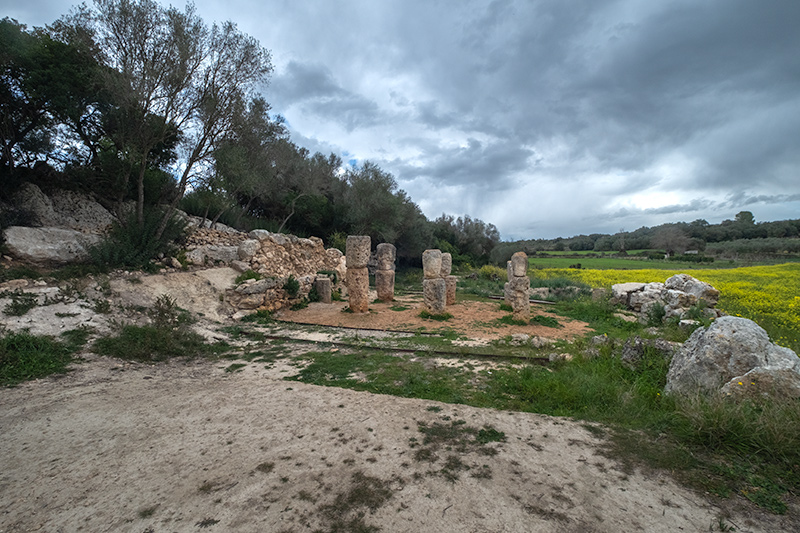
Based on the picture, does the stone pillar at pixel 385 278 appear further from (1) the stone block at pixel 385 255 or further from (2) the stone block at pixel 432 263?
(2) the stone block at pixel 432 263

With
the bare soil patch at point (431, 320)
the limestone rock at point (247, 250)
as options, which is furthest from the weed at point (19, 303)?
the limestone rock at point (247, 250)

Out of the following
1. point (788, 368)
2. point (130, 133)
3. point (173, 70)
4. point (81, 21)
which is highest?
point (81, 21)

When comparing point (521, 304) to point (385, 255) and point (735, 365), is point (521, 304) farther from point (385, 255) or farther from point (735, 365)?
point (735, 365)

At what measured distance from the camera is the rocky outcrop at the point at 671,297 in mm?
10928

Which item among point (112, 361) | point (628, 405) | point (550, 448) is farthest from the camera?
point (112, 361)

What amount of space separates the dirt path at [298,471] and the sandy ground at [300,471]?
12mm

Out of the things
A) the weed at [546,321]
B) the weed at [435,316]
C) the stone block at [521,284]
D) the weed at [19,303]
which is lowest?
the weed at [546,321]

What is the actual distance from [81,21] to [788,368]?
18.8 metres

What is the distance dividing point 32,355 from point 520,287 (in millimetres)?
11647

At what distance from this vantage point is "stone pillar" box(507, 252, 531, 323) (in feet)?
38.3

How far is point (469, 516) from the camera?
2.50m

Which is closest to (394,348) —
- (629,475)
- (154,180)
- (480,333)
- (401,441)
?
(480,333)

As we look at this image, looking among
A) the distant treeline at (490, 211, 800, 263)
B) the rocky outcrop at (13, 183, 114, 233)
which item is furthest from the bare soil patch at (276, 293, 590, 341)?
the distant treeline at (490, 211, 800, 263)

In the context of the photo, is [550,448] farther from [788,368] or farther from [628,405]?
[788,368]
